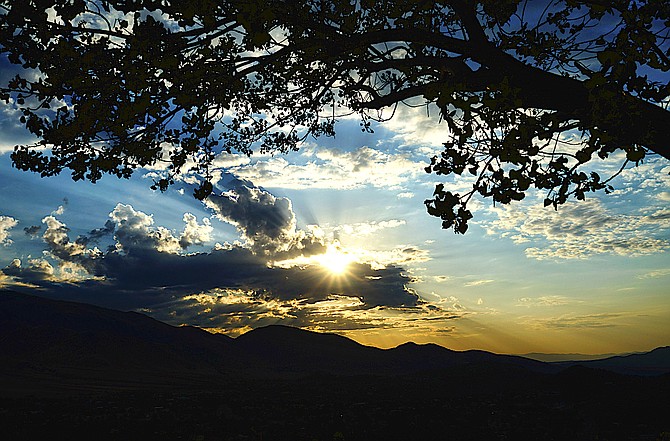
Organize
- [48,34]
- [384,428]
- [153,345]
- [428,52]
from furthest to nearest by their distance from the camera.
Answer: [153,345], [384,428], [428,52], [48,34]

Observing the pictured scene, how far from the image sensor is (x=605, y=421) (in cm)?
3044

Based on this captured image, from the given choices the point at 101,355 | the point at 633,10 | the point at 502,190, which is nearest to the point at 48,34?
the point at 502,190

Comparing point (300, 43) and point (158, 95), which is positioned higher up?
point (300, 43)

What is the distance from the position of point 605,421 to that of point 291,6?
33350 mm

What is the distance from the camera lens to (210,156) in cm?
1009

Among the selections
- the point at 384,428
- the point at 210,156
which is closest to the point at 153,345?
the point at 384,428

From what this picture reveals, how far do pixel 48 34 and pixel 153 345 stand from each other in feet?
599

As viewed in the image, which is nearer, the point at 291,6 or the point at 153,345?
the point at 291,6

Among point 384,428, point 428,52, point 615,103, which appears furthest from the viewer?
point 384,428

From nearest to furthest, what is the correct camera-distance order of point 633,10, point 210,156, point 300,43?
1. point 633,10
2. point 300,43
3. point 210,156

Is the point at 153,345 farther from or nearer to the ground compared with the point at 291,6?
nearer to the ground

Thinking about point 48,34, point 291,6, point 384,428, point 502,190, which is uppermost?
point 291,6

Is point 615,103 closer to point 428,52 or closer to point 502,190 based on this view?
point 502,190

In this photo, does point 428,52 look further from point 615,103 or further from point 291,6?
point 615,103
